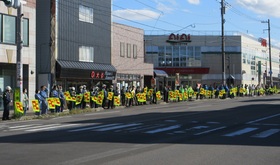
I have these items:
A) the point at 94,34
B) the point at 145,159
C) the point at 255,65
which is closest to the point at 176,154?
the point at 145,159

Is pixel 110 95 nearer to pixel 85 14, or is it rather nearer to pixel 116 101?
pixel 116 101

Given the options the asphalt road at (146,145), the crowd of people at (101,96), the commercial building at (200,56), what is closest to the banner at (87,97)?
the crowd of people at (101,96)

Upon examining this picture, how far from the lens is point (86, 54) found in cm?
3788

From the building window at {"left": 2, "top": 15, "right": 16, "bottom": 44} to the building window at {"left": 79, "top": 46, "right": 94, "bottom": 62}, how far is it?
9.18 metres

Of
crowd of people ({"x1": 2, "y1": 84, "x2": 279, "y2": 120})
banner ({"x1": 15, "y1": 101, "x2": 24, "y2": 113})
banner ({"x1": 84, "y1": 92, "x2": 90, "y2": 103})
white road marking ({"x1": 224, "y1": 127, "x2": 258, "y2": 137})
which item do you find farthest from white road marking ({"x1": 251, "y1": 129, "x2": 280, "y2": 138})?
banner ({"x1": 84, "y1": 92, "x2": 90, "y2": 103})

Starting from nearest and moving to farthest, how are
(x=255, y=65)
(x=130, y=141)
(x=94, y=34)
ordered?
(x=130, y=141)
(x=94, y=34)
(x=255, y=65)

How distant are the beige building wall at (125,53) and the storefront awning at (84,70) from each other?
2063mm

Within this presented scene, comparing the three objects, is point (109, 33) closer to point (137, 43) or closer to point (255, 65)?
point (137, 43)

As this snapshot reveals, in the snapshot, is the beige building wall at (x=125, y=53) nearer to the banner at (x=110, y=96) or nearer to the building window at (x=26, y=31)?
the banner at (x=110, y=96)

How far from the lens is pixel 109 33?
40969 millimetres

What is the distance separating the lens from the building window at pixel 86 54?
122 ft

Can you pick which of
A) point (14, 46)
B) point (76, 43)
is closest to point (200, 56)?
point (76, 43)

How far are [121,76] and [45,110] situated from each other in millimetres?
19510

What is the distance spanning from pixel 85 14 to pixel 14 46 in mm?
10731
